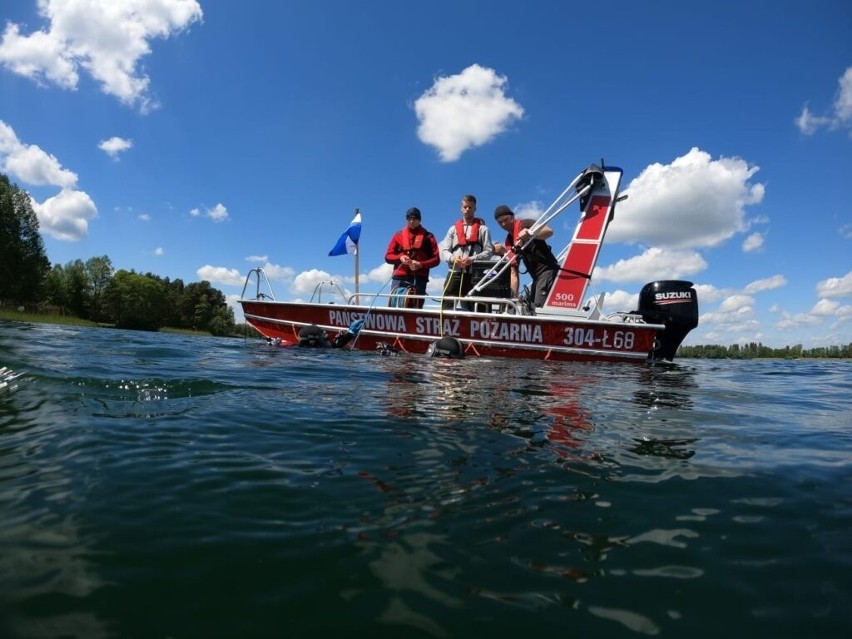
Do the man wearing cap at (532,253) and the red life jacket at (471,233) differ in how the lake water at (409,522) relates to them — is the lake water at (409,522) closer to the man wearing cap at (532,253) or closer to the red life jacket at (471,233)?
the man wearing cap at (532,253)

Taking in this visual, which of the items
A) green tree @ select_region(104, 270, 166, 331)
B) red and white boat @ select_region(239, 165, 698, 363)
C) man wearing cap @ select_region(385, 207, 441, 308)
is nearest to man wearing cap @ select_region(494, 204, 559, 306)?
red and white boat @ select_region(239, 165, 698, 363)

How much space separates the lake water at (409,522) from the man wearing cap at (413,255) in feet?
23.6

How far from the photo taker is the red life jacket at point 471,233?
1049 cm

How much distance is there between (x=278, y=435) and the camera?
2.93 metres

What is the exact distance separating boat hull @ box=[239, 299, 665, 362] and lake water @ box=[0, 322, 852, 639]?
16.6 ft

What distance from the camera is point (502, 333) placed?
9.38 meters

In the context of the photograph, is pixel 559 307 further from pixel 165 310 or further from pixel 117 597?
pixel 165 310

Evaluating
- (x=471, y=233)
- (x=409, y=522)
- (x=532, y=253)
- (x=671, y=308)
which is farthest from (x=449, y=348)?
(x=409, y=522)

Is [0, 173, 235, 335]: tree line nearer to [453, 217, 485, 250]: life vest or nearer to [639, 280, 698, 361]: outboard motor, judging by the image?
[453, 217, 485, 250]: life vest

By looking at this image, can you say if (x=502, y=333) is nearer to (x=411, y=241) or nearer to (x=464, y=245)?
(x=464, y=245)

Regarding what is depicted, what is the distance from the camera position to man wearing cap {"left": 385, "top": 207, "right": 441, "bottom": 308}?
35.0ft

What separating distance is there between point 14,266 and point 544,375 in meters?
53.7

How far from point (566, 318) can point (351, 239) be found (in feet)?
19.8

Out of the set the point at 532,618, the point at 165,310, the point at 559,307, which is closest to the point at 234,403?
the point at 532,618
